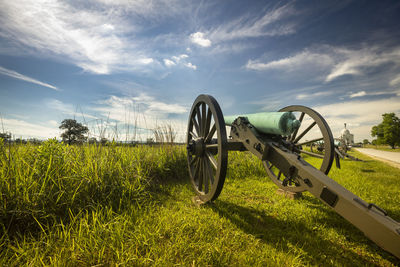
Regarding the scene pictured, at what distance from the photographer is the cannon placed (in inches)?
60.9

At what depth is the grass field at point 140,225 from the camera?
1957mm

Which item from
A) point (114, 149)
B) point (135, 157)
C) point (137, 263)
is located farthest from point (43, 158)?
point (137, 263)

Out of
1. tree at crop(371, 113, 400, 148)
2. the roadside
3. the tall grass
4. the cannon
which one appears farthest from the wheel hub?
tree at crop(371, 113, 400, 148)

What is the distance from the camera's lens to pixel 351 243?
249 cm

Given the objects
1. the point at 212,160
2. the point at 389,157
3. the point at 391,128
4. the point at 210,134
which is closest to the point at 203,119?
the point at 210,134

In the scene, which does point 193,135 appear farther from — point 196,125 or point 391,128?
point 391,128

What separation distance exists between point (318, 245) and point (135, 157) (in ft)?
13.8

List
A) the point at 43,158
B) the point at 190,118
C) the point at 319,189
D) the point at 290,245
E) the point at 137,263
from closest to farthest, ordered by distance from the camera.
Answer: the point at 137,263 < the point at 319,189 < the point at 290,245 < the point at 43,158 < the point at 190,118

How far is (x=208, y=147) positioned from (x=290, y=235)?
177cm

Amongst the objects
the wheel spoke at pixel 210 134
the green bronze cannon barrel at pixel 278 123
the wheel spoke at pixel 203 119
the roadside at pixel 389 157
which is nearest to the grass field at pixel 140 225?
the wheel spoke at pixel 210 134

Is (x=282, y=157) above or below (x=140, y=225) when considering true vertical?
above

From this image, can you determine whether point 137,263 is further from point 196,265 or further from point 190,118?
point 190,118

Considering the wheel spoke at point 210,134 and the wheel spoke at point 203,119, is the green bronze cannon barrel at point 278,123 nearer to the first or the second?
the wheel spoke at point 210,134

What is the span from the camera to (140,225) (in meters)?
2.45
